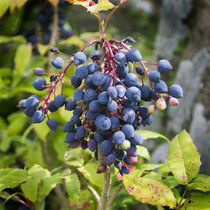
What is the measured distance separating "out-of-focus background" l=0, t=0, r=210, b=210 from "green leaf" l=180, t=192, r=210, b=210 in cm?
23

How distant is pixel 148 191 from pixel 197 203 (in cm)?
17

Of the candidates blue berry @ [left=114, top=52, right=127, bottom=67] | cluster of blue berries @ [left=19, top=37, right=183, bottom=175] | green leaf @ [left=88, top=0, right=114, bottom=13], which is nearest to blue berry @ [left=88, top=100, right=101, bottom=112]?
cluster of blue berries @ [left=19, top=37, right=183, bottom=175]

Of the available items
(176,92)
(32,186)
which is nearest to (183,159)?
(176,92)

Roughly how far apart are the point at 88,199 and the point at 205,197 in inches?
18.8

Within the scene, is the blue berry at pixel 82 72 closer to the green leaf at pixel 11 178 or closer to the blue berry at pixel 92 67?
the blue berry at pixel 92 67

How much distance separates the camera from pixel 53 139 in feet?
5.11

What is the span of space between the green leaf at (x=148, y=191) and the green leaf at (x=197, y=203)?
6 cm

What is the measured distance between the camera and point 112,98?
64 centimetres

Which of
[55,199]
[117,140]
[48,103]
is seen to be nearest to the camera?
[117,140]

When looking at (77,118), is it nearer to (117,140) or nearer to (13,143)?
(117,140)

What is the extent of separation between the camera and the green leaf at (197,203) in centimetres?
74

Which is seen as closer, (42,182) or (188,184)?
(188,184)

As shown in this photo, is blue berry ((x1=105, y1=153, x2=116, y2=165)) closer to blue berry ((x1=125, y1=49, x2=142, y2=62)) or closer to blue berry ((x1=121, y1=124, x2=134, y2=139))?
blue berry ((x1=121, y1=124, x2=134, y2=139))

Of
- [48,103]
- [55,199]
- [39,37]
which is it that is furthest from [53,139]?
[48,103]
